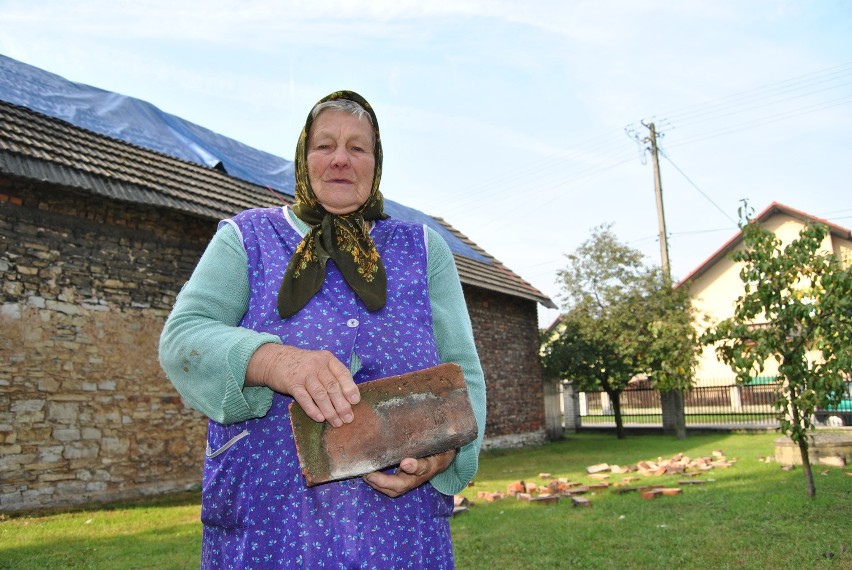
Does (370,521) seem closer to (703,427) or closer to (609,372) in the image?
(609,372)

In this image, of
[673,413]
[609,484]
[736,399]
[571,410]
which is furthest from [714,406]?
[609,484]

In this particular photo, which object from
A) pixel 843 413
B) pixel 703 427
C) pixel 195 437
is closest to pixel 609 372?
pixel 703 427

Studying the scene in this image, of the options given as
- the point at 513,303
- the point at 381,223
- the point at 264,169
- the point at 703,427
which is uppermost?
the point at 264,169

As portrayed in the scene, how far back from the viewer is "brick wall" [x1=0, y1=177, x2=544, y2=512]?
7.82m

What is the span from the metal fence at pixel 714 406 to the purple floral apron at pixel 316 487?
73.0 feet

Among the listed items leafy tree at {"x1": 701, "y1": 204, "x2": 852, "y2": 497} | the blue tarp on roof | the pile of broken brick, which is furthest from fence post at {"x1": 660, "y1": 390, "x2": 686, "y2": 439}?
the blue tarp on roof

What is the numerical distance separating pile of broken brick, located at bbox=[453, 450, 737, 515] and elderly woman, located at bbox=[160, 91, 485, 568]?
5.56m

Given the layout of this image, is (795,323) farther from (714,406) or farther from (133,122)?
(714,406)

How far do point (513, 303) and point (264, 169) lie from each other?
8234mm

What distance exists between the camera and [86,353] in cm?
851

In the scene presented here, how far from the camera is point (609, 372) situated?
69.5 ft

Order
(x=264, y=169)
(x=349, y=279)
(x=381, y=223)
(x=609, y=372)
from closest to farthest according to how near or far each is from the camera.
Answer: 1. (x=349, y=279)
2. (x=381, y=223)
3. (x=264, y=169)
4. (x=609, y=372)

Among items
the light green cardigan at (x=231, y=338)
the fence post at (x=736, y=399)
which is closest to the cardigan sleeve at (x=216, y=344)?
the light green cardigan at (x=231, y=338)

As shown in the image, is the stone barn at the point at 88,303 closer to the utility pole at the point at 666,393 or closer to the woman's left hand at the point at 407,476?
the woman's left hand at the point at 407,476
